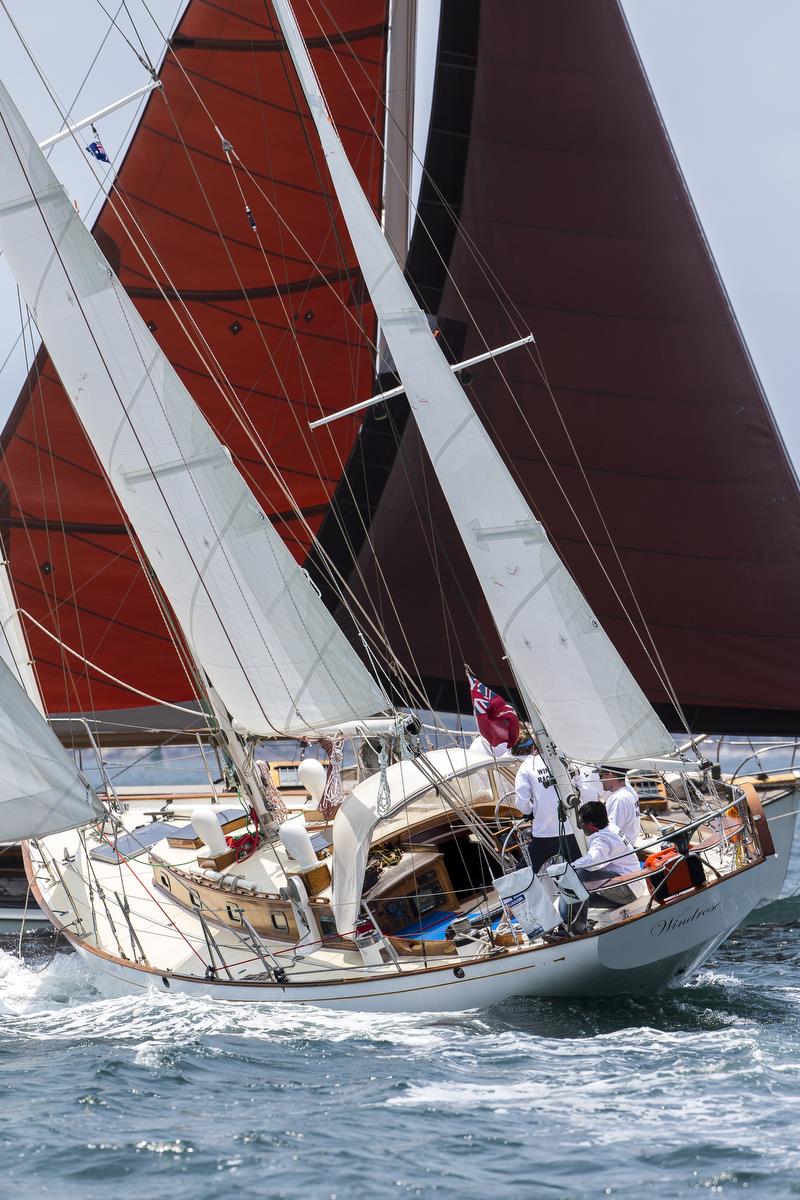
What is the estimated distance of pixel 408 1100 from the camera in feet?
24.9

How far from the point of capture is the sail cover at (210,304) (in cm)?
1708

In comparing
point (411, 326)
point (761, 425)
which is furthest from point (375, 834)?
point (761, 425)

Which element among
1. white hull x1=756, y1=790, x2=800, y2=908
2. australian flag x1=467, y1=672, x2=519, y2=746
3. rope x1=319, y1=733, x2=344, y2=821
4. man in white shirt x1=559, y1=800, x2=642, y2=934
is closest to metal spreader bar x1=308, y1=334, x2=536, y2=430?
australian flag x1=467, y1=672, x2=519, y2=746

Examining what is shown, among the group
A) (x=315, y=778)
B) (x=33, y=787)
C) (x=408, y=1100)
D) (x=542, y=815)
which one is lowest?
(x=408, y=1100)

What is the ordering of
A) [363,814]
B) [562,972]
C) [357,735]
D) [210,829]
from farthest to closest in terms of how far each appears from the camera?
[357,735], [210,829], [363,814], [562,972]

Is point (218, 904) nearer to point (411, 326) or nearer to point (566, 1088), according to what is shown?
point (566, 1088)

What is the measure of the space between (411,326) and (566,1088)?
5.76 meters

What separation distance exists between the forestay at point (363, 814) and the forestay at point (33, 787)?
71.3 inches

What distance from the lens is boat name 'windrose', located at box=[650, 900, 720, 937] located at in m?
9.10

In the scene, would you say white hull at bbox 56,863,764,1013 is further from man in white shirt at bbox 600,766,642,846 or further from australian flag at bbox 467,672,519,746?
australian flag at bbox 467,672,519,746

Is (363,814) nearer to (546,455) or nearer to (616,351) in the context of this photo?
(546,455)

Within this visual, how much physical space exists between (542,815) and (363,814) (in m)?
1.36

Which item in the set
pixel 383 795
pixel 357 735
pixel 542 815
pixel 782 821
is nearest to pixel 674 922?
pixel 542 815

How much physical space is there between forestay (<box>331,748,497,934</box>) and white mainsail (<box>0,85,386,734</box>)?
86 centimetres
